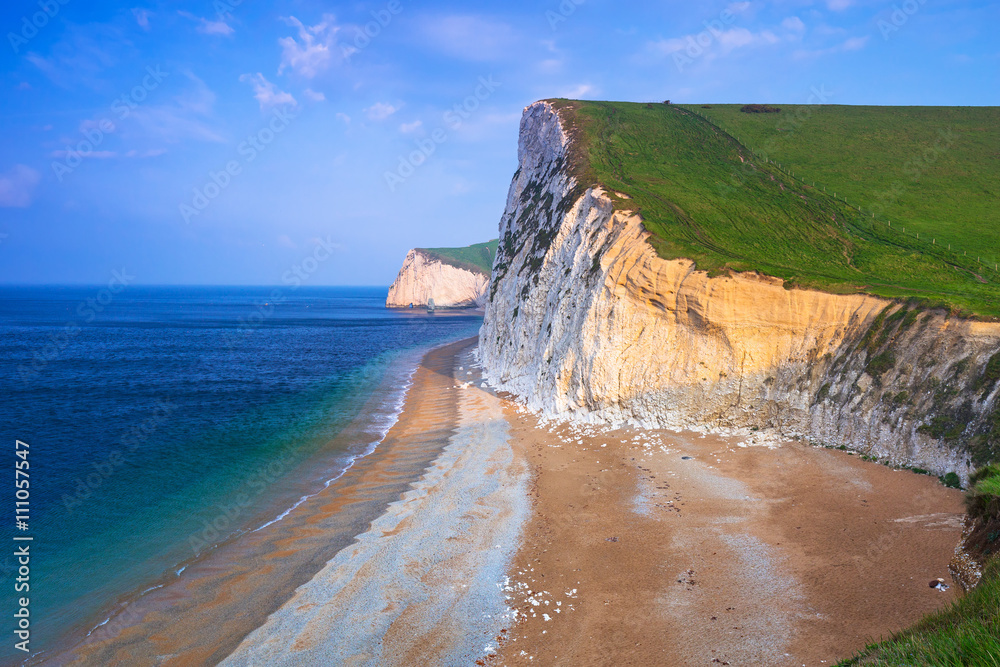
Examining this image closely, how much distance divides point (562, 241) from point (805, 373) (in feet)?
59.0

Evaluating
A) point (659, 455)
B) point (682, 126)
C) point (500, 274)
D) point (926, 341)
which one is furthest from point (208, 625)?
point (682, 126)

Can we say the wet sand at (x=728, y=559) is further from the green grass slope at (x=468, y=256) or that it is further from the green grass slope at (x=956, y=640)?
the green grass slope at (x=468, y=256)

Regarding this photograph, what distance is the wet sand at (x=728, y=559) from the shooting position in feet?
35.7

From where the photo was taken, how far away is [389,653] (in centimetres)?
1139

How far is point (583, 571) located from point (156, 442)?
2521cm

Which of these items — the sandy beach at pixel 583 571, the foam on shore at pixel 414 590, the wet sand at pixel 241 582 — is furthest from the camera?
the wet sand at pixel 241 582

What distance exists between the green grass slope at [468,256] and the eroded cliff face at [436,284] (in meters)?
1.46

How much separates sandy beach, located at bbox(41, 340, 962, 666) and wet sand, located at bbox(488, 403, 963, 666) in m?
0.05

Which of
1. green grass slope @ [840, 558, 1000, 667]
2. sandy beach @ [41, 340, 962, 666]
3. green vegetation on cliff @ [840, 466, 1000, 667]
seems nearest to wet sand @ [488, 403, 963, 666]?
sandy beach @ [41, 340, 962, 666]

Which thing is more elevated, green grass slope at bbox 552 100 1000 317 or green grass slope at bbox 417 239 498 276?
green grass slope at bbox 417 239 498 276

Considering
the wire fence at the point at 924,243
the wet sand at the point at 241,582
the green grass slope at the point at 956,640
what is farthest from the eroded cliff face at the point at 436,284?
the green grass slope at the point at 956,640

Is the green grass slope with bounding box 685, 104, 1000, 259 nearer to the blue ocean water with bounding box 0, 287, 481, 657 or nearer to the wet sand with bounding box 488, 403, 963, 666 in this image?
the wet sand with bounding box 488, 403, 963, 666

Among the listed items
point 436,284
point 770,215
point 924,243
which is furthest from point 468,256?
point 924,243

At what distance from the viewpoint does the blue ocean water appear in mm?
16703
